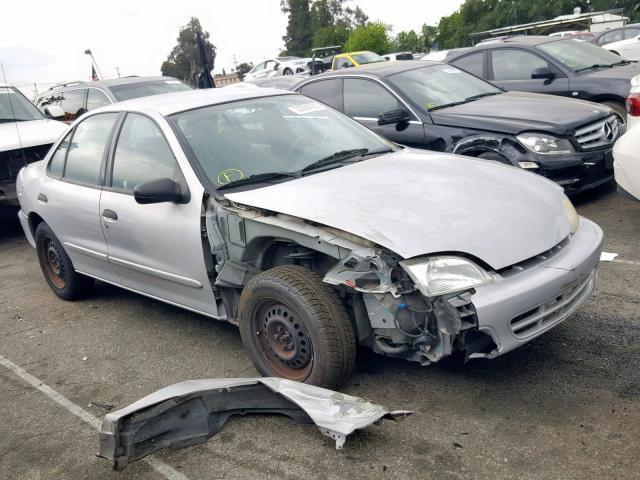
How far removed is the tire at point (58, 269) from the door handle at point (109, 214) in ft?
3.24

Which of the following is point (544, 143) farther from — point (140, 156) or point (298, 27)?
point (298, 27)

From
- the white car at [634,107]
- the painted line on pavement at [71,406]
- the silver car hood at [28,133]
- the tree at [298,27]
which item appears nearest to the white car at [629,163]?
the white car at [634,107]

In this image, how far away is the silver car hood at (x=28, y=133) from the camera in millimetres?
8352

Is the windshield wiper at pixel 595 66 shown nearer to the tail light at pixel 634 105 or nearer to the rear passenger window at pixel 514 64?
the rear passenger window at pixel 514 64

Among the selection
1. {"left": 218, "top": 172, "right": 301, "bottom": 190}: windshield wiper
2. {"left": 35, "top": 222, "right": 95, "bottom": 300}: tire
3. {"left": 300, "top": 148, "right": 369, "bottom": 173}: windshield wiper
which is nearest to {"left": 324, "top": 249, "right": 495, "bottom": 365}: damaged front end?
{"left": 218, "top": 172, "right": 301, "bottom": 190}: windshield wiper

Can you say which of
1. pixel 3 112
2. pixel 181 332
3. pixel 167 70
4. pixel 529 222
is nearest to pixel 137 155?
pixel 181 332

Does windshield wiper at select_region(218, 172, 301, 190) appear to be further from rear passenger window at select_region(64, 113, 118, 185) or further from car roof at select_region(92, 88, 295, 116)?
rear passenger window at select_region(64, 113, 118, 185)

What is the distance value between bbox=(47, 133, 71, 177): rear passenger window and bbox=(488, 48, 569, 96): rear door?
5855 mm

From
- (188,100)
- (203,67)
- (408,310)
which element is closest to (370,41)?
(203,67)

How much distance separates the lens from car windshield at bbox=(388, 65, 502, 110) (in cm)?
732

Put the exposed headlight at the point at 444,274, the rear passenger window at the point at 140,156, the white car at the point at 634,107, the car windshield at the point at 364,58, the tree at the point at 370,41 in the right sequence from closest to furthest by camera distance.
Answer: the exposed headlight at the point at 444,274 → the rear passenger window at the point at 140,156 → the white car at the point at 634,107 → the car windshield at the point at 364,58 → the tree at the point at 370,41

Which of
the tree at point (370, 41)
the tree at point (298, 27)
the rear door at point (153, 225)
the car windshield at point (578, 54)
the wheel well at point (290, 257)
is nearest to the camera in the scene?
the wheel well at point (290, 257)

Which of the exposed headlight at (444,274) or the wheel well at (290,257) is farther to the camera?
the wheel well at (290,257)

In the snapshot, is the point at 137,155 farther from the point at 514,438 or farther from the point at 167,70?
the point at 167,70
